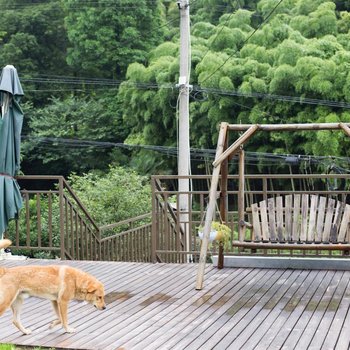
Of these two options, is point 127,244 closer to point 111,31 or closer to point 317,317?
point 317,317

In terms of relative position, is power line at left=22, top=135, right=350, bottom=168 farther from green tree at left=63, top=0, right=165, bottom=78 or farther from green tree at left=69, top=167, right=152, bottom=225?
green tree at left=69, top=167, right=152, bottom=225

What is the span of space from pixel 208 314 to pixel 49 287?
1173mm

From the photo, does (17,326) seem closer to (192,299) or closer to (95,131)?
(192,299)

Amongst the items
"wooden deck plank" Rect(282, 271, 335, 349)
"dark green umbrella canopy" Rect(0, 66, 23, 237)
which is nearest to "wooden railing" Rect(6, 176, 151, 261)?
"dark green umbrella canopy" Rect(0, 66, 23, 237)

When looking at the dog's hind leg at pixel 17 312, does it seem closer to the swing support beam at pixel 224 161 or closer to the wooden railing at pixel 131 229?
the swing support beam at pixel 224 161

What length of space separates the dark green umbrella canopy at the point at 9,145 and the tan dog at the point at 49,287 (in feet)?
8.57

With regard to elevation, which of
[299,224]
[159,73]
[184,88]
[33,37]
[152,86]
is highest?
[33,37]

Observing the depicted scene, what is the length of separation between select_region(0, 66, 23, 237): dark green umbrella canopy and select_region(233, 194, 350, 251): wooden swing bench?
252 cm

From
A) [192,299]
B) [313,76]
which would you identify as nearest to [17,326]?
Result: [192,299]

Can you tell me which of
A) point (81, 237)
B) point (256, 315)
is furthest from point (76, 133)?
point (256, 315)

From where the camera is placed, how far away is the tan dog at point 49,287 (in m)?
3.85

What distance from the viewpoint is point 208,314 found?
4406 mm

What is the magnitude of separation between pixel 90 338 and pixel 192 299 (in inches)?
46.5

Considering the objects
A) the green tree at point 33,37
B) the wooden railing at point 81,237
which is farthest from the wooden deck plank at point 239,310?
the green tree at point 33,37
